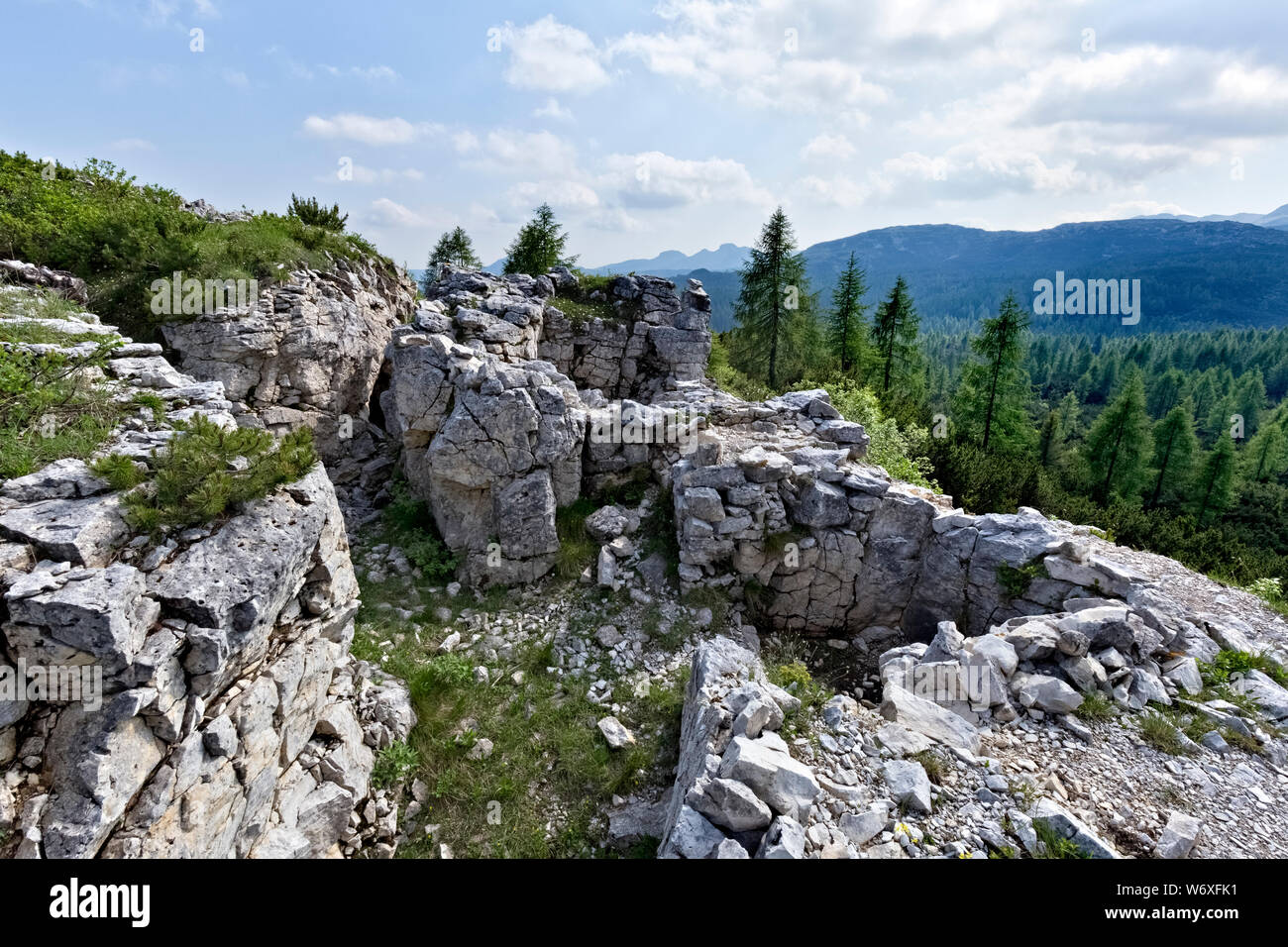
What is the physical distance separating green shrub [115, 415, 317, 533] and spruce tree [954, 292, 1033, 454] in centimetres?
3787

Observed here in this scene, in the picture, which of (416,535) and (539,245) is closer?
(416,535)

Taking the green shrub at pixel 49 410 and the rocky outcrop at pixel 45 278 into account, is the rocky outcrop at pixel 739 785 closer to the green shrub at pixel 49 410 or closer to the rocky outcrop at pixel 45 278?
the green shrub at pixel 49 410

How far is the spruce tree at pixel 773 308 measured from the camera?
3434cm

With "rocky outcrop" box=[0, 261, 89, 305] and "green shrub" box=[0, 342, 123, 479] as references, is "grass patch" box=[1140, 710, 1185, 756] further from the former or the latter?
"rocky outcrop" box=[0, 261, 89, 305]

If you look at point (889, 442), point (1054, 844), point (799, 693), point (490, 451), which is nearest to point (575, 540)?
point (490, 451)

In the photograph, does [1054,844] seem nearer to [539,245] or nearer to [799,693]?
[799,693]

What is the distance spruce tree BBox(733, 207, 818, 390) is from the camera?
3434 cm

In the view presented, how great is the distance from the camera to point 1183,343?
141 meters

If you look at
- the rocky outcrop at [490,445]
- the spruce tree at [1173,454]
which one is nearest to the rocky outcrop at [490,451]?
the rocky outcrop at [490,445]

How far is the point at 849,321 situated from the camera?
123 ft

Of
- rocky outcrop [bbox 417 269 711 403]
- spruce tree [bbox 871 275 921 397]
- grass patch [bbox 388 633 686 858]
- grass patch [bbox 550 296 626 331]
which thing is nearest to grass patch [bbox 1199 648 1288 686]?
grass patch [bbox 388 633 686 858]

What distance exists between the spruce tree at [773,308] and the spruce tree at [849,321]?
2032 mm

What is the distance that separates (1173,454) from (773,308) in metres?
38.3
